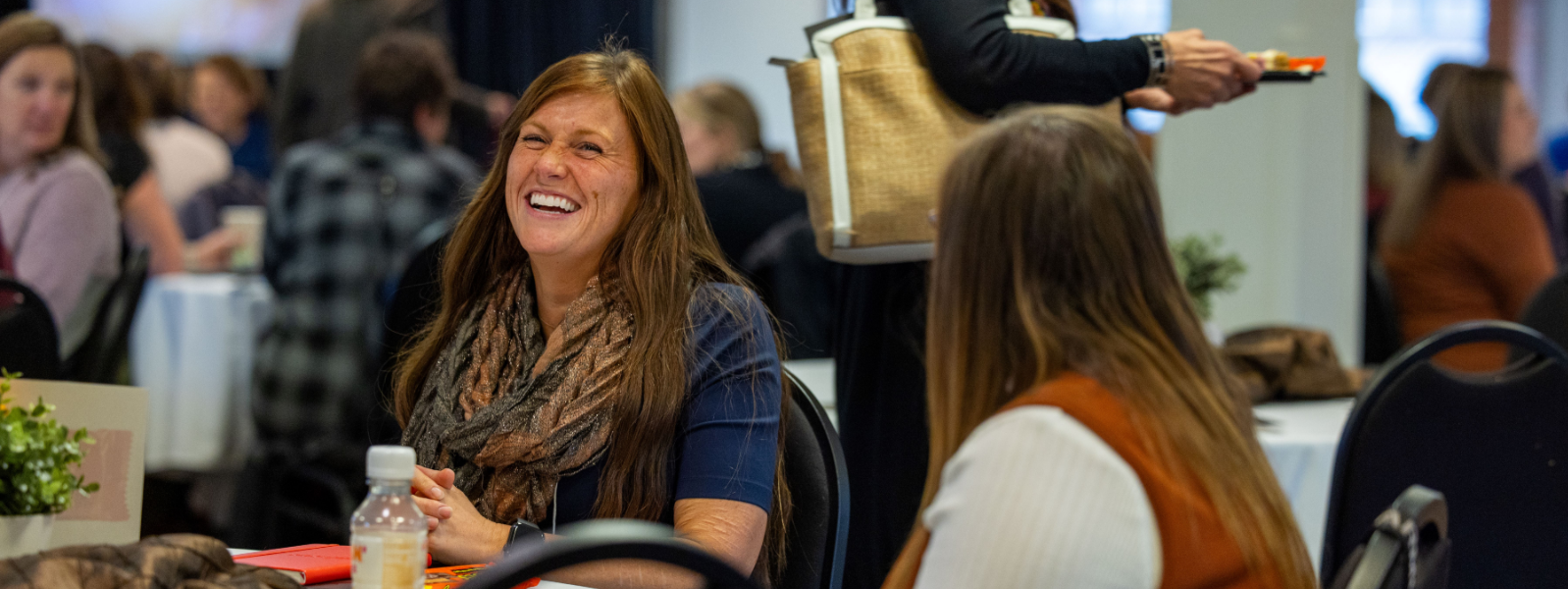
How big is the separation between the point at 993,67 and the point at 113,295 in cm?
247

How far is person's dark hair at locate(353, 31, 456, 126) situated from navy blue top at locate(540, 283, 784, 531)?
2.61m

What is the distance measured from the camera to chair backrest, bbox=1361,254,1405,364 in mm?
4207

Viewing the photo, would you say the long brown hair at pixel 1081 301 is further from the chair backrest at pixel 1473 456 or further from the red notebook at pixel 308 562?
the chair backrest at pixel 1473 456

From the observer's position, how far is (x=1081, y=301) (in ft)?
3.45

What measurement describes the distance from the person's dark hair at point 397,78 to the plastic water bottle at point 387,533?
120 inches

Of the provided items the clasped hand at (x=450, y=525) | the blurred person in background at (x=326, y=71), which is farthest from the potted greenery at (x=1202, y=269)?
the blurred person in background at (x=326, y=71)

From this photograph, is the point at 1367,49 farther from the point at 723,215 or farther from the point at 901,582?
the point at 901,582

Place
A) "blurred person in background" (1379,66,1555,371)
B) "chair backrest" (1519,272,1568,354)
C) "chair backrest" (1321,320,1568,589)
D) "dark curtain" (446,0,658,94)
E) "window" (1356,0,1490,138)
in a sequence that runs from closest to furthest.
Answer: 1. "chair backrest" (1321,320,1568,589)
2. "chair backrest" (1519,272,1568,354)
3. "blurred person in background" (1379,66,1555,371)
4. "dark curtain" (446,0,658,94)
5. "window" (1356,0,1490,138)

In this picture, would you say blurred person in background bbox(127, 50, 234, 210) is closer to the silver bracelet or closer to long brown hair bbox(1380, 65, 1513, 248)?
long brown hair bbox(1380, 65, 1513, 248)

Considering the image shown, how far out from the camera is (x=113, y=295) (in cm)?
340

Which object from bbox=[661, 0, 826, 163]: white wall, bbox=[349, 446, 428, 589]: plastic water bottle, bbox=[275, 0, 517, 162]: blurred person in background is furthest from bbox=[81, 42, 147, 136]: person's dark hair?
bbox=[349, 446, 428, 589]: plastic water bottle

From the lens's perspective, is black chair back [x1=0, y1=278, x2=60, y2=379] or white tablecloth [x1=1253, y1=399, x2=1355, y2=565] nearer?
black chair back [x1=0, y1=278, x2=60, y2=379]

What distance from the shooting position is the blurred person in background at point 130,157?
15.1 feet

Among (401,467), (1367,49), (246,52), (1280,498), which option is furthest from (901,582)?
(1367,49)
